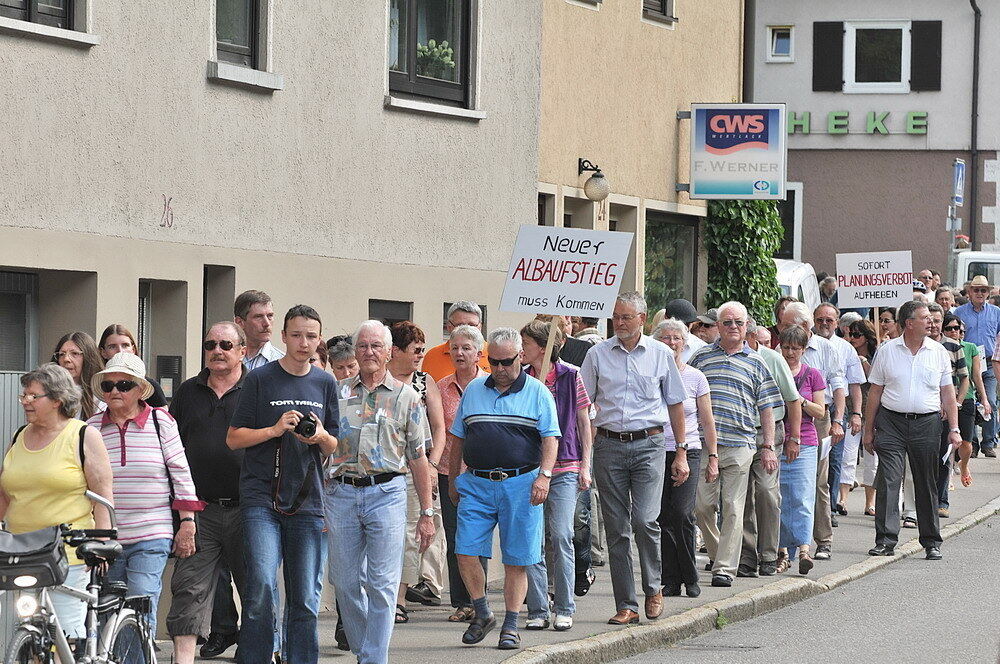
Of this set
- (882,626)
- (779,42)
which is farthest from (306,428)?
(779,42)

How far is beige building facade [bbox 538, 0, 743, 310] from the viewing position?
19000 mm

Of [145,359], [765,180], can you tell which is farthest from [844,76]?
[145,359]

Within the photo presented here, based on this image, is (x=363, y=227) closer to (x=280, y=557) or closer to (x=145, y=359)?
(x=145, y=359)

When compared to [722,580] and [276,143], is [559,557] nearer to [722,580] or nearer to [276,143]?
[722,580]

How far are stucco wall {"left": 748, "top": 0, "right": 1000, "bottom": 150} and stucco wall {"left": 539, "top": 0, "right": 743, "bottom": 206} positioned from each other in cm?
1529

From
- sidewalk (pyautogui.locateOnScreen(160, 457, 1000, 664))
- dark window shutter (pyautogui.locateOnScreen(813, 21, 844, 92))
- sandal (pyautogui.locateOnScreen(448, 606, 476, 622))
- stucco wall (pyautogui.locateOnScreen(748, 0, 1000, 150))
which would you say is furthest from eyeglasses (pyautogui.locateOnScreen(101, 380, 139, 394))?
dark window shutter (pyautogui.locateOnScreen(813, 21, 844, 92))

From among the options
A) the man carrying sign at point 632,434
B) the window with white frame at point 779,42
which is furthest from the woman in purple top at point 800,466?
the window with white frame at point 779,42

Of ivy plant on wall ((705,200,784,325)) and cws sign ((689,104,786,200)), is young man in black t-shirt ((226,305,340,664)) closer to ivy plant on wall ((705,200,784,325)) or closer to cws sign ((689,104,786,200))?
cws sign ((689,104,786,200))

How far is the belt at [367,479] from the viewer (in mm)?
9609

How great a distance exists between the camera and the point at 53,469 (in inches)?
326

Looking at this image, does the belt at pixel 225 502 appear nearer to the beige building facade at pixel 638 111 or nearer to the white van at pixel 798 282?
the beige building facade at pixel 638 111

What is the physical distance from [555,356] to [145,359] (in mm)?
3071

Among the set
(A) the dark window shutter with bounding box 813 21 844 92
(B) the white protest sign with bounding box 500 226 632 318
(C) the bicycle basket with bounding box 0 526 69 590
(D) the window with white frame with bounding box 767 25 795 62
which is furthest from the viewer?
(D) the window with white frame with bounding box 767 25 795 62

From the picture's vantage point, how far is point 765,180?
21.3m
